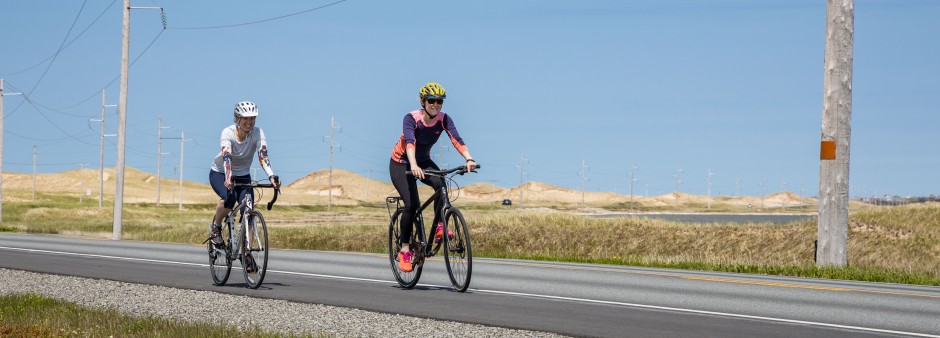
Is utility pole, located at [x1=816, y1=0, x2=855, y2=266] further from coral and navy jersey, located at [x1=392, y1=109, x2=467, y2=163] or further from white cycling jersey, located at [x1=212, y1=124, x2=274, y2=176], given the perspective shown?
white cycling jersey, located at [x1=212, y1=124, x2=274, y2=176]

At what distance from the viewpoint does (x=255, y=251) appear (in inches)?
530

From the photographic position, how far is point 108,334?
908 cm

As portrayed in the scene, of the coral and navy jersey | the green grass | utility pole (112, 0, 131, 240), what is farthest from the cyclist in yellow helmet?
utility pole (112, 0, 131, 240)

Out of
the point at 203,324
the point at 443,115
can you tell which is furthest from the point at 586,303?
the point at 203,324

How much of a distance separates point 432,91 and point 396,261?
8.28 ft

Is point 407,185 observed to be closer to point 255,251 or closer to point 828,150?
point 255,251

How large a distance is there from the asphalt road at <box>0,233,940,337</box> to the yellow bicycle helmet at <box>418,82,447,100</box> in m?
2.20

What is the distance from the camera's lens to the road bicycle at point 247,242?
1302 centimetres

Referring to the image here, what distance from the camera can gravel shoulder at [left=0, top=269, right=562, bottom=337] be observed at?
9.43 meters

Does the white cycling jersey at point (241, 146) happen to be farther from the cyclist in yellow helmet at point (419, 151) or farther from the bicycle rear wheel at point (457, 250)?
the bicycle rear wheel at point (457, 250)

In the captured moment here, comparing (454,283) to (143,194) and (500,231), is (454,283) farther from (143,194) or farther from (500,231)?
(143,194)

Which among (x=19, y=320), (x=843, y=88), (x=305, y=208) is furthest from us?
(x=305, y=208)

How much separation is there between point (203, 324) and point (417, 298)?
10.4 feet

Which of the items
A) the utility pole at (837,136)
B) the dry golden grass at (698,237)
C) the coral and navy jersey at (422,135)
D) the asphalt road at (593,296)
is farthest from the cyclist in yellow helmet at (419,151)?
the dry golden grass at (698,237)
